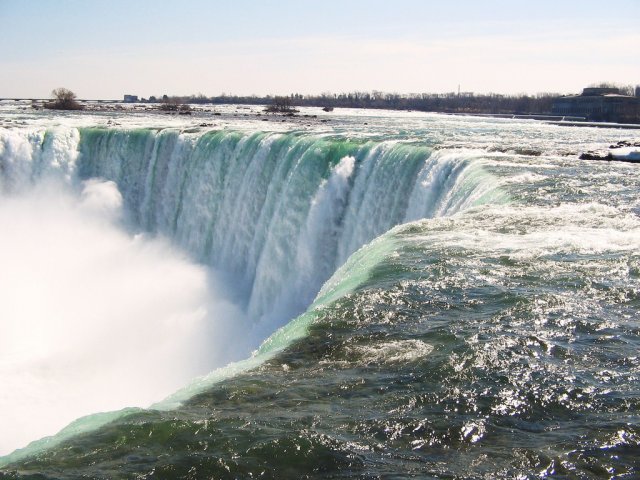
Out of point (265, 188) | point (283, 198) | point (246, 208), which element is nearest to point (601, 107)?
point (265, 188)

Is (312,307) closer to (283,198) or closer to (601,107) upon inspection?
(283,198)

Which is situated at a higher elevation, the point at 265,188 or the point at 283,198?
the point at 265,188

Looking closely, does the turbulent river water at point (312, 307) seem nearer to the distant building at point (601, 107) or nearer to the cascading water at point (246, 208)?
the cascading water at point (246, 208)

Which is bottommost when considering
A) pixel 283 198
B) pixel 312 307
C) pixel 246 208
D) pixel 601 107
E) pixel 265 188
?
pixel 246 208

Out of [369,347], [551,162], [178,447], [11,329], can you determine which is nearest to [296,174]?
[551,162]

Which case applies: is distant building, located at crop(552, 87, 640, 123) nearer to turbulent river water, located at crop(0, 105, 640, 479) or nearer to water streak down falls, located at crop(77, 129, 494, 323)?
turbulent river water, located at crop(0, 105, 640, 479)

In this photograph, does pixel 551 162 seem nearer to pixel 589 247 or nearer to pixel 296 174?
pixel 296 174
